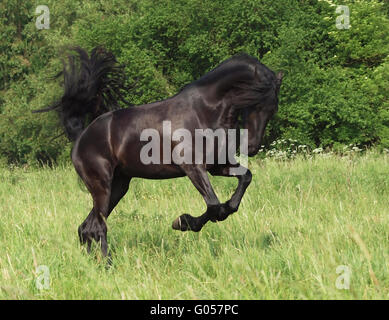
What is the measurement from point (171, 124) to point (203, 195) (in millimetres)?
702

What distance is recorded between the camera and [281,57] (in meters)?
20.6

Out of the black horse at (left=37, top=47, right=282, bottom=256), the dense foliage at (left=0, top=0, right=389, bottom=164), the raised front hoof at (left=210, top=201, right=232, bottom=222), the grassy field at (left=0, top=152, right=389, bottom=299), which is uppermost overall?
the dense foliage at (left=0, top=0, right=389, bottom=164)

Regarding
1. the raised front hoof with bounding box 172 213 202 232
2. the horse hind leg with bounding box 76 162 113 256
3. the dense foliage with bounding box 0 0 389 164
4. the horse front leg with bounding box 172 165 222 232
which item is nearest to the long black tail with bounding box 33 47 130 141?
the horse hind leg with bounding box 76 162 113 256

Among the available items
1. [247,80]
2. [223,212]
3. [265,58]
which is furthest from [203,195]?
[265,58]

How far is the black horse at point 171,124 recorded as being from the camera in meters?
3.92

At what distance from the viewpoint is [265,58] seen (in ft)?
70.5

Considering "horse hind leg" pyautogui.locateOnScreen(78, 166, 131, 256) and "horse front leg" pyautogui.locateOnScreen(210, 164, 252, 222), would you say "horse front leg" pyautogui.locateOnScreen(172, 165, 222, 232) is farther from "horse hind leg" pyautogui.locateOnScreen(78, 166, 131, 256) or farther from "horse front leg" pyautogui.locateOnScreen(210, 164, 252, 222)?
"horse hind leg" pyautogui.locateOnScreen(78, 166, 131, 256)

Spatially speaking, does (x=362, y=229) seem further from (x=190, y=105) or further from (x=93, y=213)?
(x=93, y=213)

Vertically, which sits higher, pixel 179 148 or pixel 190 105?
pixel 190 105

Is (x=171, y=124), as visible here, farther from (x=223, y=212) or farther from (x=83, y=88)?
(x=83, y=88)

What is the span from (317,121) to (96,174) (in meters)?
19.8

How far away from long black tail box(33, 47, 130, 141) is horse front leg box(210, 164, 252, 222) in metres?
1.41

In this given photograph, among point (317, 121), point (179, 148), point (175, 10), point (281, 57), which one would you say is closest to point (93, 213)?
point (179, 148)

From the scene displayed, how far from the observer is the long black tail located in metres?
4.74
